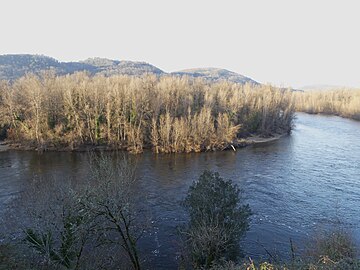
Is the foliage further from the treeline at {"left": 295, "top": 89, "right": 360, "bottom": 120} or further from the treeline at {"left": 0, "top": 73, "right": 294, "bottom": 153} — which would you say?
the treeline at {"left": 295, "top": 89, "right": 360, "bottom": 120}

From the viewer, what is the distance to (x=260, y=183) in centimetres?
4094

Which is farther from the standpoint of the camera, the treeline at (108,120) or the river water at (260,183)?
the treeline at (108,120)

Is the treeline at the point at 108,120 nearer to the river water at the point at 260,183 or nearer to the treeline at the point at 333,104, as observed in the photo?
the river water at the point at 260,183

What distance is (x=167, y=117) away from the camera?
60344mm

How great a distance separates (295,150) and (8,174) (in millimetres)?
51779

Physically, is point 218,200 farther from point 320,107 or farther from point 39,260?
point 320,107

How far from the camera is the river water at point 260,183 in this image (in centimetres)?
2659

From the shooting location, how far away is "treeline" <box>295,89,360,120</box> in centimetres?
12388

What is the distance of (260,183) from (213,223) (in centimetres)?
2258

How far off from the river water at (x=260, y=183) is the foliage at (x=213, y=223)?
4.22 metres

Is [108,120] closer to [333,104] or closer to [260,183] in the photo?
[260,183]

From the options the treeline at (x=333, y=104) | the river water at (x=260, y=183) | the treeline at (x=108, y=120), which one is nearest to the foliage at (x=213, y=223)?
the river water at (x=260, y=183)

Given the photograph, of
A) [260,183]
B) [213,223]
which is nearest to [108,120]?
[260,183]

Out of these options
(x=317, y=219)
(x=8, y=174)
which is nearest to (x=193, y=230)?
(x=317, y=219)
